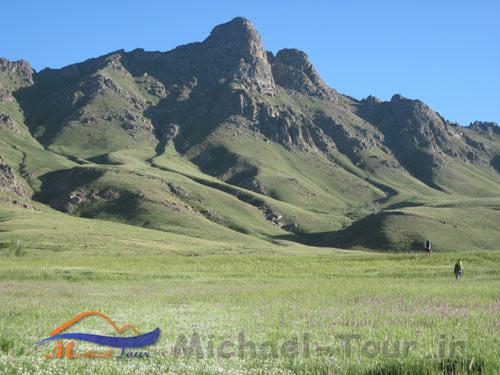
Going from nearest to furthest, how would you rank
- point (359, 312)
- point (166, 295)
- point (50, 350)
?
point (50, 350) → point (359, 312) → point (166, 295)

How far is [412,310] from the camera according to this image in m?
21.2

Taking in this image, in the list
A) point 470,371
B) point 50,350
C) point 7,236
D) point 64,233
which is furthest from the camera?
point 64,233

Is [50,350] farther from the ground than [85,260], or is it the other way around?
[50,350]

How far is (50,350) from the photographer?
41.5 ft

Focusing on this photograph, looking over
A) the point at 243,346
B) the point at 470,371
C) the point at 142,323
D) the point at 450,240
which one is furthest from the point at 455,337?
the point at 450,240

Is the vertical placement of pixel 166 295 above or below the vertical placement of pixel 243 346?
below

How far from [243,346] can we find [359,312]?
9.13m

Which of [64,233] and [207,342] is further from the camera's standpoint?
[64,233]

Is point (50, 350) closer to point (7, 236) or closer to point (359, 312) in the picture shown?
point (359, 312)

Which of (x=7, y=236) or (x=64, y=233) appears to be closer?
(x=7, y=236)

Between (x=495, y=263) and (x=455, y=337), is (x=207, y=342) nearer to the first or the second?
(x=455, y=337)

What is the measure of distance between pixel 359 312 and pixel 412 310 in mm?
2350

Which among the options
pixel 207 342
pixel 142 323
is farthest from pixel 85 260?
pixel 207 342

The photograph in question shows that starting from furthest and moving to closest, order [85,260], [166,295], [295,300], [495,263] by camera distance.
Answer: [85,260] → [495,263] → [166,295] → [295,300]
